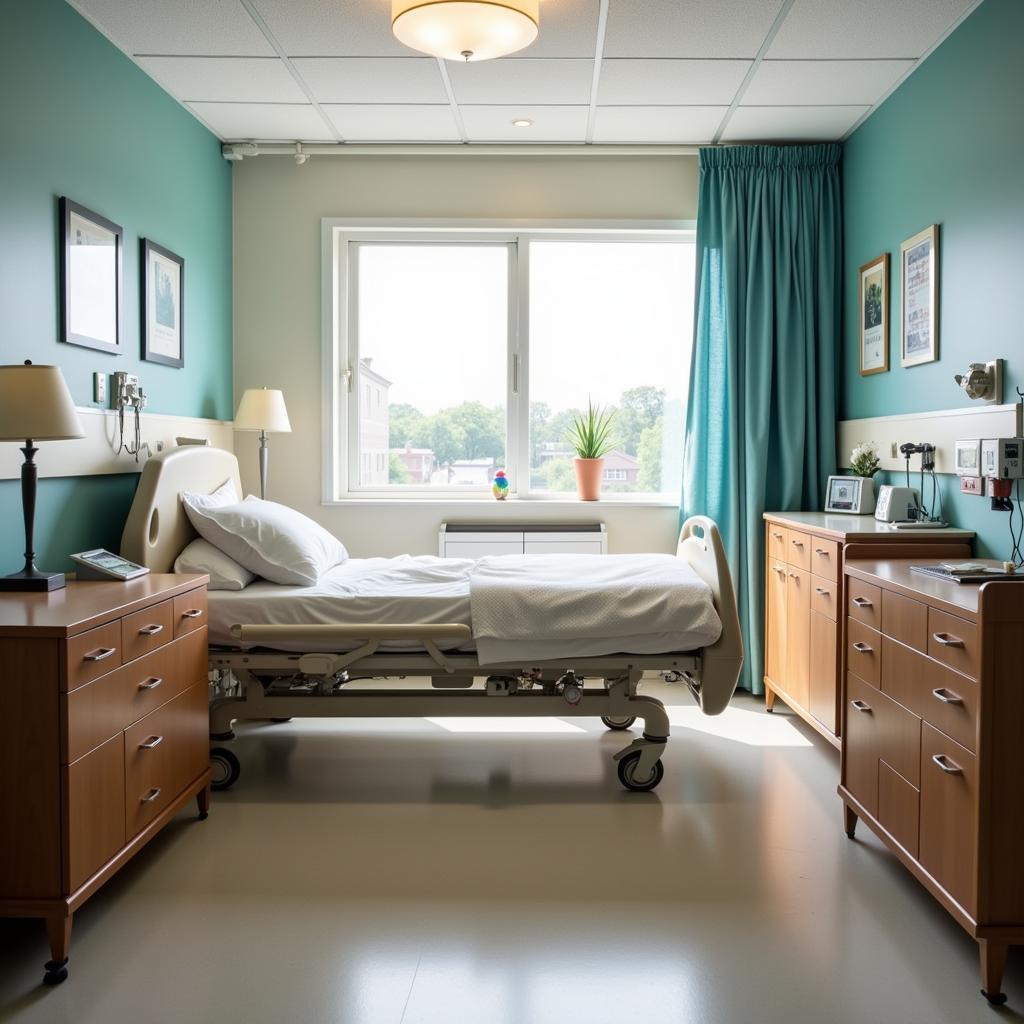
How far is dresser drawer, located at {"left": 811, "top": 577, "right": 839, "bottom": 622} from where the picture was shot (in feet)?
11.6

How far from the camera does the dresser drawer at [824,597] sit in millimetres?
3531

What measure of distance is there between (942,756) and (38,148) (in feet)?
10.4

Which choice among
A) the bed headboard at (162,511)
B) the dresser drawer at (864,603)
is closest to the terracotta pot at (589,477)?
the bed headboard at (162,511)

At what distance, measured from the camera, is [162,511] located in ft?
11.1

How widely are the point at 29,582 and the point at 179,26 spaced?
7.07ft

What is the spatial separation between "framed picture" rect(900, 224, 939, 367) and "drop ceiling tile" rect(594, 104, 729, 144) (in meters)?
1.12

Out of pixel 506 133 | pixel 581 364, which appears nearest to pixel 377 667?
pixel 581 364

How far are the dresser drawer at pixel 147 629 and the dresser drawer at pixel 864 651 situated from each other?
2.00 meters

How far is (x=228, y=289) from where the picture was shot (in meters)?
4.90

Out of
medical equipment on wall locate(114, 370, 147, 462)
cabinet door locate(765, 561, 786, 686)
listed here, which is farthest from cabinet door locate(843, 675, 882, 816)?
medical equipment on wall locate(114, 370, 147, 462)

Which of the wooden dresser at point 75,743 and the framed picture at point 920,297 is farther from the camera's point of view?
the framed picture at point 920,297

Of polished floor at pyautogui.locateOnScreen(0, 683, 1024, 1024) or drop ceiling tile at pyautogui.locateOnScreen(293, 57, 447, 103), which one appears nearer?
polished floor at pyautogui.locateOnScreen(0, 683, 1024, 1024)

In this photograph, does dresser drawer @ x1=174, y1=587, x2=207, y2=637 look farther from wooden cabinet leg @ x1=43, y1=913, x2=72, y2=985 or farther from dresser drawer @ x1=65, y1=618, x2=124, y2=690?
wooden cabinet leg @ x1=43, y1=913, x2=72, y2=985

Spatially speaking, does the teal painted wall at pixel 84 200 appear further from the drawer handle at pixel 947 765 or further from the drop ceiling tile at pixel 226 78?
the drawer handle at pixel 947 765
